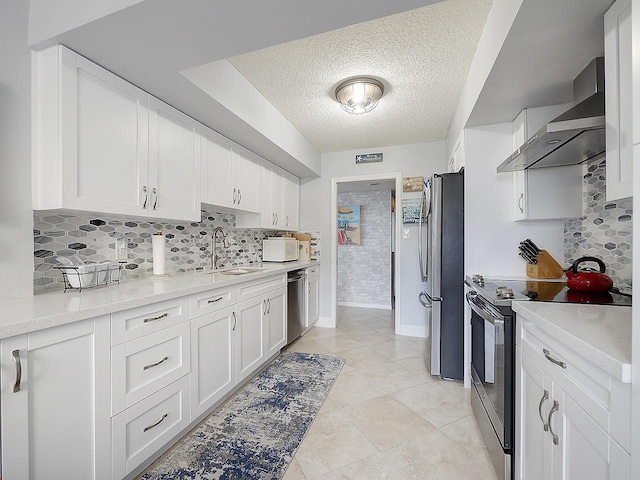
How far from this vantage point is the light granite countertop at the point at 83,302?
984mm

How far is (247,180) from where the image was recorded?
9.48 feet

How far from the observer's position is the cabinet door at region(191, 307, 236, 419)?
5.77 feet

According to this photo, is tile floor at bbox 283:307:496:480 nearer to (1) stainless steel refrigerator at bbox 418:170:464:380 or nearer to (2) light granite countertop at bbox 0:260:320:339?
(1) stainless steel refrigerator at bbox 418:170:464:380

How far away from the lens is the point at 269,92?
246 centimetres

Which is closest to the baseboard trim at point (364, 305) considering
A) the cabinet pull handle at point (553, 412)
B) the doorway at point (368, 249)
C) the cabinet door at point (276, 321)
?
the doorway at point (368, 249)

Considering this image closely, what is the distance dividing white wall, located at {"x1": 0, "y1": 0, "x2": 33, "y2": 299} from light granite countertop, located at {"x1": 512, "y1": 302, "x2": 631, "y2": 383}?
2.19 meters

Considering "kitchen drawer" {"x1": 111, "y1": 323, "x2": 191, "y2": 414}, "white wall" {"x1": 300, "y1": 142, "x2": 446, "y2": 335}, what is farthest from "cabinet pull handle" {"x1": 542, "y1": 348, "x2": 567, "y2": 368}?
"white wall" {"x1": 300, "y1": 142, "x2": 446, "y2": 335}

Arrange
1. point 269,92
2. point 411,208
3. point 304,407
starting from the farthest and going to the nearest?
point 411,208 < point 269,92 < point 304,407

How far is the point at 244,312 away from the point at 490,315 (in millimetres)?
1699

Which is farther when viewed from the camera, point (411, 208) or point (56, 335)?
point (411, 208)

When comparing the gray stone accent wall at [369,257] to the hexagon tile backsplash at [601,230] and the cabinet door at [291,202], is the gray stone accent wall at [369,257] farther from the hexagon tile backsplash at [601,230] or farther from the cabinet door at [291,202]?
the hexagon tile backsplash at [601,230]

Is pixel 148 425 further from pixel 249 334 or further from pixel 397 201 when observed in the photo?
pixel 397 201

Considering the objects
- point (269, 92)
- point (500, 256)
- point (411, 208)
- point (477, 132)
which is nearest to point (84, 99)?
point (269, 92)

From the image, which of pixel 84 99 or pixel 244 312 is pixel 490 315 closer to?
pixel 244 312
